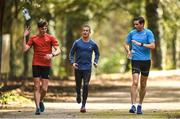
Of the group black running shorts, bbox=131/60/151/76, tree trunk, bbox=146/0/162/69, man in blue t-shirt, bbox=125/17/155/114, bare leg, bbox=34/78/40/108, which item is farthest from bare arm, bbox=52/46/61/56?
tree trunk, bbox=146/0/162/69

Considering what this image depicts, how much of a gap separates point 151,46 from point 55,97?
8199mm

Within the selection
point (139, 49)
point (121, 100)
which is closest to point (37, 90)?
point (139, 49)

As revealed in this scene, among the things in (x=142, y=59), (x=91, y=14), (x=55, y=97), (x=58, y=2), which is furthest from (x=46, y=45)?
(x=91, y=14)

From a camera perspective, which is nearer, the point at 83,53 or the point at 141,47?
the point at 141,47

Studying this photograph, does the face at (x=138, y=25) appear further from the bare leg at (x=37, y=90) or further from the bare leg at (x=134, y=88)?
the bare leg at (x=37, y=90)

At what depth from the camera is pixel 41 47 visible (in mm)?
15594

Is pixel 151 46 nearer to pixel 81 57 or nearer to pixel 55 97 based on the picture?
pixel 81 57

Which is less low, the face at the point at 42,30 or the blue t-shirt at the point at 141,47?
the face at the point at 42,30

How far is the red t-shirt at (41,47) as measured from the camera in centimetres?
1555

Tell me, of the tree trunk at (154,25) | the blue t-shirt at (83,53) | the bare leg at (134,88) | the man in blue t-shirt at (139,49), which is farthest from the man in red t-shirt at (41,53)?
the tree trunk at (154,25)

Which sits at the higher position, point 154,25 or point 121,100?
point 154,25

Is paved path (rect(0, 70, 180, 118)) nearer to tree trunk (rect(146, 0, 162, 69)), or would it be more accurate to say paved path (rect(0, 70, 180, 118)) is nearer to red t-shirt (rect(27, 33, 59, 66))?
red t-shirt (rect(27, 33, 59, 66))

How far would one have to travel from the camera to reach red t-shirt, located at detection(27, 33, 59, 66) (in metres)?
15.6

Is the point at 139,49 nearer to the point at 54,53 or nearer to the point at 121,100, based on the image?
the point at 54,53
